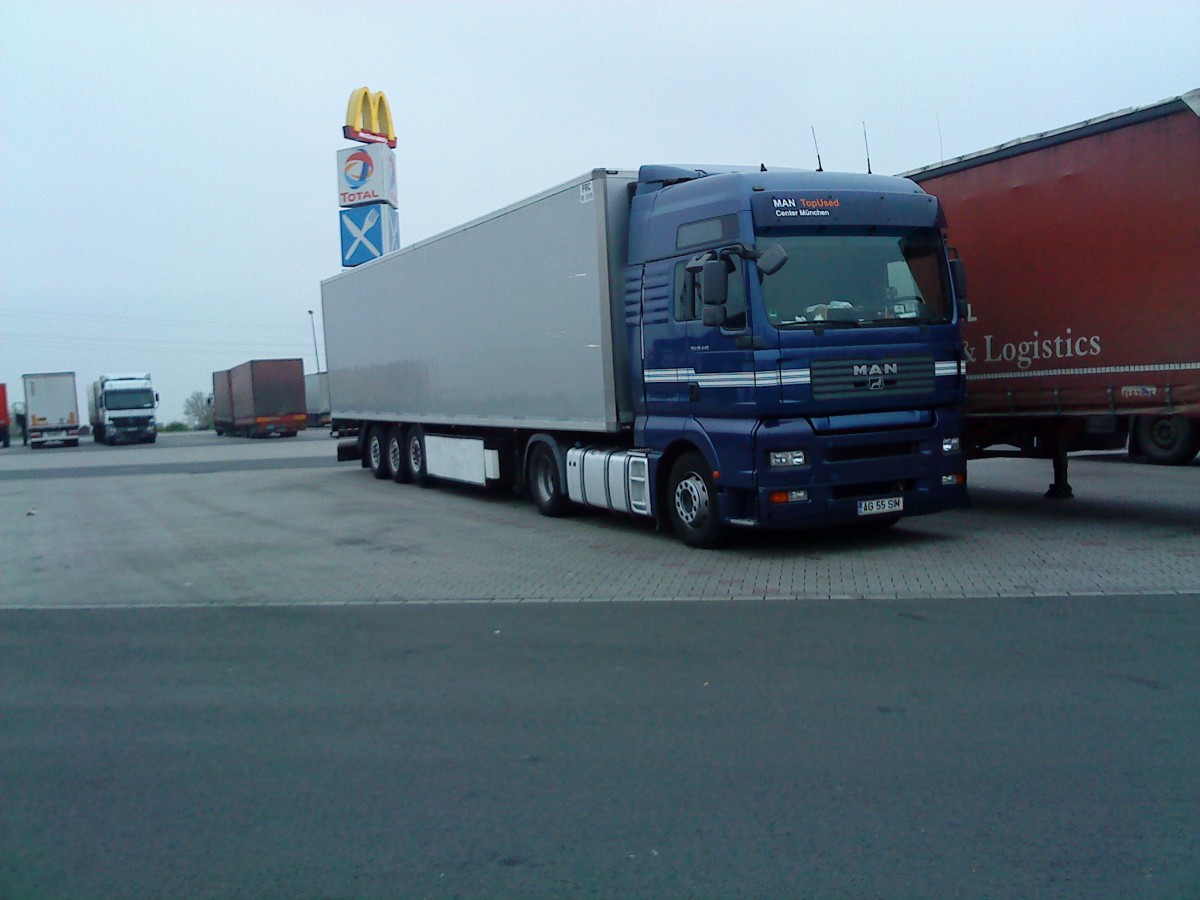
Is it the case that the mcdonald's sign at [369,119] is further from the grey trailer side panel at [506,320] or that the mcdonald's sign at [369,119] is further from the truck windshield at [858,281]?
the truck windshield at [858,281]

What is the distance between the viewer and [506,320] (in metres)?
16.0

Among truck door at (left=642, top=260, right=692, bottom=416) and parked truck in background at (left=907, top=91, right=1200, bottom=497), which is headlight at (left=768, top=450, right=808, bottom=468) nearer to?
truck door at (left=642, top=260, right=692, bottom=416)

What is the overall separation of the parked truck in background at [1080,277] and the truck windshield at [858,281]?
674 millimetres

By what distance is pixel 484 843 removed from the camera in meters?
4.55

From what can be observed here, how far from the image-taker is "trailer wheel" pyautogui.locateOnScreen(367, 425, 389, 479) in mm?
22781

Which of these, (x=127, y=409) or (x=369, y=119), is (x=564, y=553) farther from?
(x=127, y=409)

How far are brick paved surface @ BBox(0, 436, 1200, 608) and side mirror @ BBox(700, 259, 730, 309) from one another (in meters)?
2.52

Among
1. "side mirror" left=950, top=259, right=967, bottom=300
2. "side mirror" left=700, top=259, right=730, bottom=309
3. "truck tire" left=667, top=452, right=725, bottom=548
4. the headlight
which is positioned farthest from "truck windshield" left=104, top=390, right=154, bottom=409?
"side mirror" left=950, top=259, right=967, bottom=300

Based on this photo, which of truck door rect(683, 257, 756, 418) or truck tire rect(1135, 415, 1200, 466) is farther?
truck tire rect(1135, 415, 1200, 466)

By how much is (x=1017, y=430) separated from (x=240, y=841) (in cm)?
1097

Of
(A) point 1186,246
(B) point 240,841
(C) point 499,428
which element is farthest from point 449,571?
Result: (A) point 1186,246

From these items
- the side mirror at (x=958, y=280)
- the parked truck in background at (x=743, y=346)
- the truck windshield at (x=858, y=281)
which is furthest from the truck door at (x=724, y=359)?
the side mirror at (x=958, y=280)

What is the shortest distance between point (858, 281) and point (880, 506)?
2.21 m

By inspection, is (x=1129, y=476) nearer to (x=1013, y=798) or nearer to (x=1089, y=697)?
(x=1089, y=697)
